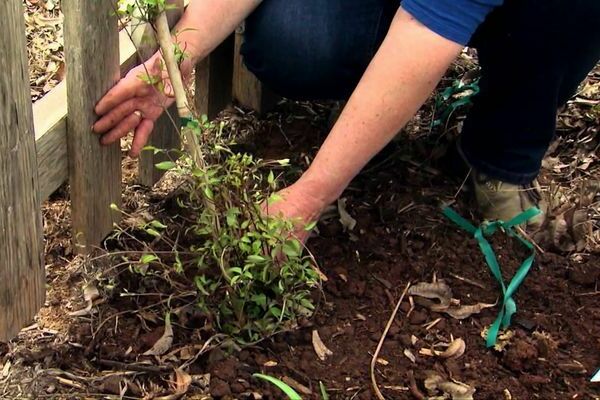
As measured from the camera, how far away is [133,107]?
1838mm

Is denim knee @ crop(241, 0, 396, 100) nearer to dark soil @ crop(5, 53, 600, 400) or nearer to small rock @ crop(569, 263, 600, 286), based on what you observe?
dark soil @ crop(5, 53, 600, 400)

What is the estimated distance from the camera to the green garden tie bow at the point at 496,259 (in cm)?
186

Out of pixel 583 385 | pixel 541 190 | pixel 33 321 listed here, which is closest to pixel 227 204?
pixel 33 321

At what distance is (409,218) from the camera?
211 centimetres

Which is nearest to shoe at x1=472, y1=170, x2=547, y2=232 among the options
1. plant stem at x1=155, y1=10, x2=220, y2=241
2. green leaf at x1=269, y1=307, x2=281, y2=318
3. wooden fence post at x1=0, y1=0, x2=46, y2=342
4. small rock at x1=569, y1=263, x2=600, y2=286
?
small rock at x1=569, y1=263, x2=600, y2=286

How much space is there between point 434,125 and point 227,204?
0.95 meters

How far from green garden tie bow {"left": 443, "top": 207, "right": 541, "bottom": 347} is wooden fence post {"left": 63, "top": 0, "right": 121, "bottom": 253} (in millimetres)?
759

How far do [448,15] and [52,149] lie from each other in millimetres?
756

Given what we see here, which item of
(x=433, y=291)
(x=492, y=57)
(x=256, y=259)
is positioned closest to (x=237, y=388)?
(x=256, y=259)

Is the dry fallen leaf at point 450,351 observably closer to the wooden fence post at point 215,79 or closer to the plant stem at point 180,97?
the plant stem at point 180,97

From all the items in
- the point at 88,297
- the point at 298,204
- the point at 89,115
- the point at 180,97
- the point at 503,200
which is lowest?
the point at 88,297

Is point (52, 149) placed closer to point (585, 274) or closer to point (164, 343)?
point (164, 343)

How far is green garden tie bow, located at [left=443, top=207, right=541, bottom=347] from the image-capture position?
1.86 meters

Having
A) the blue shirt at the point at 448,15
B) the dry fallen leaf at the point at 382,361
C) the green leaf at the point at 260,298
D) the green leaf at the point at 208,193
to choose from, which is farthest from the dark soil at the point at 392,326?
the blue shirt at the point at 448,15
